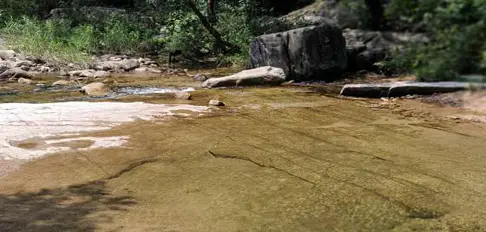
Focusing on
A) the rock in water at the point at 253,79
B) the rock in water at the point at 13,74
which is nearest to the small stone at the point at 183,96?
the rock in water at the point at 253,79

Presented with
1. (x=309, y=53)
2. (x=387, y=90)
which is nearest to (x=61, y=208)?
(x=387, y=90)

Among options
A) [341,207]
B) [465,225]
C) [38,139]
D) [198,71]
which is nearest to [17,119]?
[38,139]

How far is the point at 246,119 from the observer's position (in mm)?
5980

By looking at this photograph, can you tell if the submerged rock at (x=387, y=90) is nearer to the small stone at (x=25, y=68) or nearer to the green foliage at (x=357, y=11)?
the green foliage at (x=357, y=11)

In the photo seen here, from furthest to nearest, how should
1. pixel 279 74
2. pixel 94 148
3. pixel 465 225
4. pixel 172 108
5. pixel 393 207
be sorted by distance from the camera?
pixel 279 74
pixel 172 108
pixel 94 148
pixel 393 207
pixel 465 225

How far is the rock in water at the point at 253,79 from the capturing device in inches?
366

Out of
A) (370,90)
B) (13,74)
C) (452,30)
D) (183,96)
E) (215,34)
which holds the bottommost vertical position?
(13,74)

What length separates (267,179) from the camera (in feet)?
12.1

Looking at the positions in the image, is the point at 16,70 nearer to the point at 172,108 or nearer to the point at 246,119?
the point at 172,108

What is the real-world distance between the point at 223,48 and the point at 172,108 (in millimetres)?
7095

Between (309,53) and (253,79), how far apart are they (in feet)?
4.82

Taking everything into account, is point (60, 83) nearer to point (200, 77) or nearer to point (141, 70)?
point (141, 70)

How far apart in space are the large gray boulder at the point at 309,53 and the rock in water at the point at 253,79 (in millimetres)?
509

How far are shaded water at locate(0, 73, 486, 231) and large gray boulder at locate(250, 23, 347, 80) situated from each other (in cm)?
444
